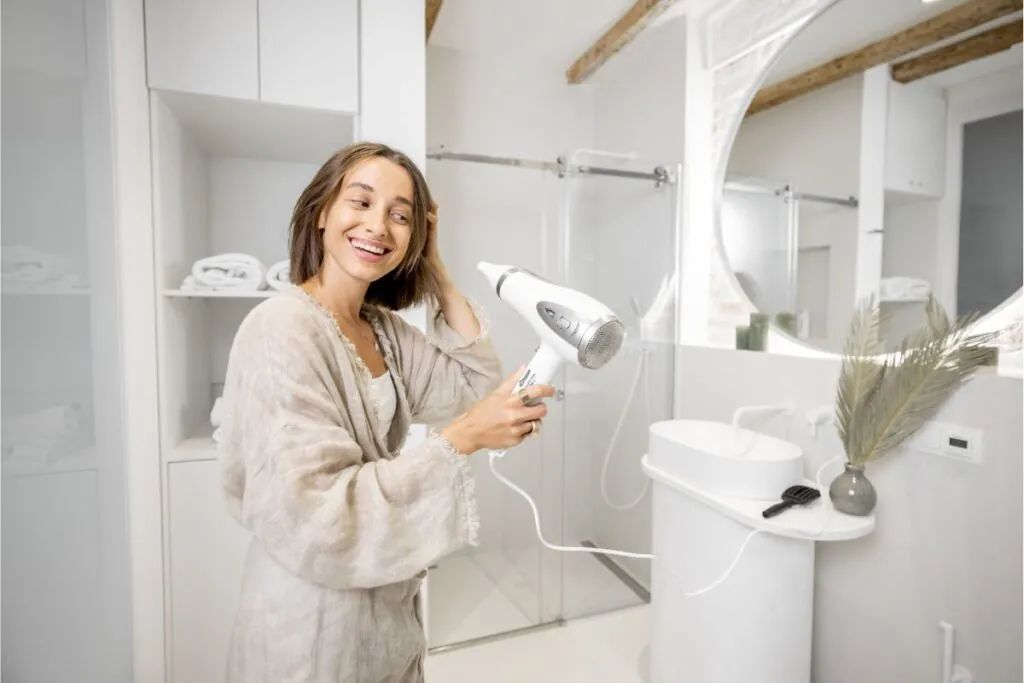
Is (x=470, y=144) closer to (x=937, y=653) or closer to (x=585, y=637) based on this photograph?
(x=585, y=637)

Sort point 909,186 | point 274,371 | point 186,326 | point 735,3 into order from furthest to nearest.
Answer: point 735,3
point 186,326
point 909,186
point 274,371

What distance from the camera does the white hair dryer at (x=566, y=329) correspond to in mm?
672

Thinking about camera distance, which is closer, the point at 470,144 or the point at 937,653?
the point at 937,653

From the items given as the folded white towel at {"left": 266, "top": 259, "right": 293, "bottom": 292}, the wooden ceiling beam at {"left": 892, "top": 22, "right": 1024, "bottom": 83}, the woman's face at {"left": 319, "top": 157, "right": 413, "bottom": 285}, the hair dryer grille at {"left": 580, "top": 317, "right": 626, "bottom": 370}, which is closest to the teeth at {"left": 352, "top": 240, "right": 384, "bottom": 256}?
the woman's face at {"left": 319, "top": 157, "right": 413, "bottom": 285}

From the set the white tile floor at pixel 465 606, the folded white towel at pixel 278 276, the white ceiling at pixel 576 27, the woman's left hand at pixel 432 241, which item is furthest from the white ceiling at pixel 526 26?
the white tile floor at pixel 465 606

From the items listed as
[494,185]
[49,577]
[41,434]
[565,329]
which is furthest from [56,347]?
[494,185]

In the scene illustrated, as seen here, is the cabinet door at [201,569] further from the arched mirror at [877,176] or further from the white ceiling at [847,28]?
the white ceiling at [847,28]

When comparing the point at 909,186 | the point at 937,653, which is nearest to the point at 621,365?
the point at 909,186

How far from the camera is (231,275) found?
1434 millimetres

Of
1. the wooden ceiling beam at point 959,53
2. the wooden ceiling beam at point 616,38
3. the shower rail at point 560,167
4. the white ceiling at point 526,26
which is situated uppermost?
the white ceiling at point 526,26

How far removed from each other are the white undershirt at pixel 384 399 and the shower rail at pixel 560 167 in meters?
1.08

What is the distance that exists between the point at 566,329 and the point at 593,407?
4.36 feet

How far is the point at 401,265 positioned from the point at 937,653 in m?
1.45

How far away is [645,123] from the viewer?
216cm
